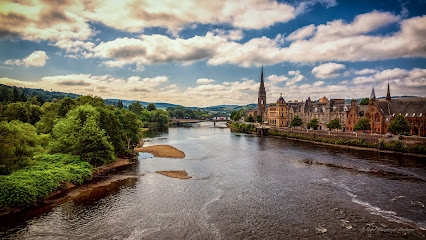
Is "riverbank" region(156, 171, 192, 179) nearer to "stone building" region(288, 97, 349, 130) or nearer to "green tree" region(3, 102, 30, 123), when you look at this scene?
"green tree" region(3, 102, 30, 123)

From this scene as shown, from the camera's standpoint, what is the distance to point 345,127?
93.7 metres

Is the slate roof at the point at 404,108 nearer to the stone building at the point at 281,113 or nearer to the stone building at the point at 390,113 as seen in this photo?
the stone building at the point at 390,113

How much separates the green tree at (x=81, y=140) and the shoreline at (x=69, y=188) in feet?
8.09

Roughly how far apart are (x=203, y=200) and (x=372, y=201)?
23152mm

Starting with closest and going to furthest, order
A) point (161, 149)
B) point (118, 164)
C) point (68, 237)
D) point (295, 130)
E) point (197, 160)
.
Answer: point (68, 237), point (118, 164), point (197, 160), point (161, 149), point (295, 130)

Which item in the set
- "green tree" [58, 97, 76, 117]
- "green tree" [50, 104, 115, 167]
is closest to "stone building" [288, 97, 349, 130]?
"green tree" [50, 104, 115, 167]

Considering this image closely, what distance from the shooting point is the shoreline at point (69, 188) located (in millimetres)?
27678

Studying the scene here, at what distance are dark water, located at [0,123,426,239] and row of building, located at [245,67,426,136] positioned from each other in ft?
101

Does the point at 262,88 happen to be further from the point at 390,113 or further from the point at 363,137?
the point at 363,137

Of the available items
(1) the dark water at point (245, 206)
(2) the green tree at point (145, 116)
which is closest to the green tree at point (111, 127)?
(1) the dark water at point (245, 206)

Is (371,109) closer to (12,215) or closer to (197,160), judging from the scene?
(197,160)

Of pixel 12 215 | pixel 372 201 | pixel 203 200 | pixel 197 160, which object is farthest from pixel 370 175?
pixel 12 215

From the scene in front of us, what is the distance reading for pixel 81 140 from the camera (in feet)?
138

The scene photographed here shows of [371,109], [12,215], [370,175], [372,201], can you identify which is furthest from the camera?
[371,109]
